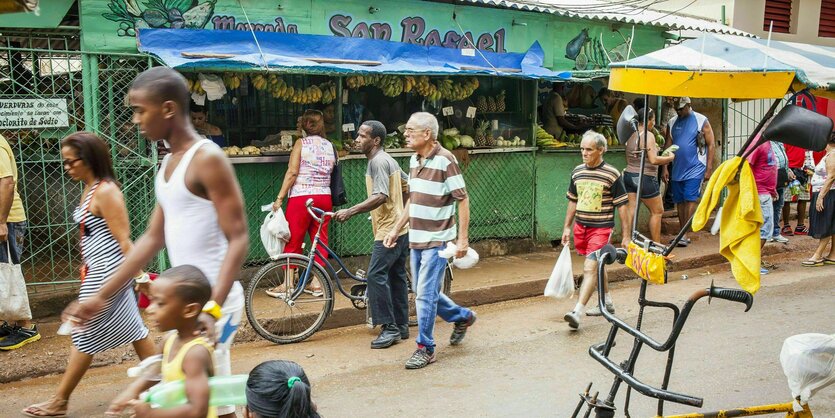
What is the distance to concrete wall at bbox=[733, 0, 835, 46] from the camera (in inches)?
603

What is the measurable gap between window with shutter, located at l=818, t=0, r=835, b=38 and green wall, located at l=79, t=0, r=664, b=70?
6626 mm

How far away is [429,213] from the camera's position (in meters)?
6.31

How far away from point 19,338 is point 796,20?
49.3 ft

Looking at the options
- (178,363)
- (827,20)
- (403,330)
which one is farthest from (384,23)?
(827,20)

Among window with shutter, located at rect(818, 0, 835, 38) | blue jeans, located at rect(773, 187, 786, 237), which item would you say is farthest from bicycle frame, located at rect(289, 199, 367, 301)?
window with shutter, located at rect(818, 0, 835, 38)

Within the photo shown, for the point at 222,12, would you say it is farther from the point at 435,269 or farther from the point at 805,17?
the point at 805,17

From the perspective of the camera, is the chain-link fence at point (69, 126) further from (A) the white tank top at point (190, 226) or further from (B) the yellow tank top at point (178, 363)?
(B) the yellow tank top at point (178, 363)

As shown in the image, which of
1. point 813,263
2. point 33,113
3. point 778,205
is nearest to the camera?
point 33,113

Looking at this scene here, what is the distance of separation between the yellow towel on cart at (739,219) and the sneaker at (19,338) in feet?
17.6

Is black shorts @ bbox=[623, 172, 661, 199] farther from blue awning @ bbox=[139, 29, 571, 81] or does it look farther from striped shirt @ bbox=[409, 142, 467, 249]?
striped shirt @ bbox=[409, 142, 467, 249]

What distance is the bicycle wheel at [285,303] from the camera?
23.3 feet

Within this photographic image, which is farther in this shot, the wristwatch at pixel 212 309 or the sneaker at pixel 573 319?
the sneaker at pixel 573 319

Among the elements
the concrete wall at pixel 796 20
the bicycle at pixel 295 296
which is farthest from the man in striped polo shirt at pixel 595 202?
the concrete wall at pixel 796 20

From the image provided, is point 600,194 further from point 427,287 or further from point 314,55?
point 314,55
